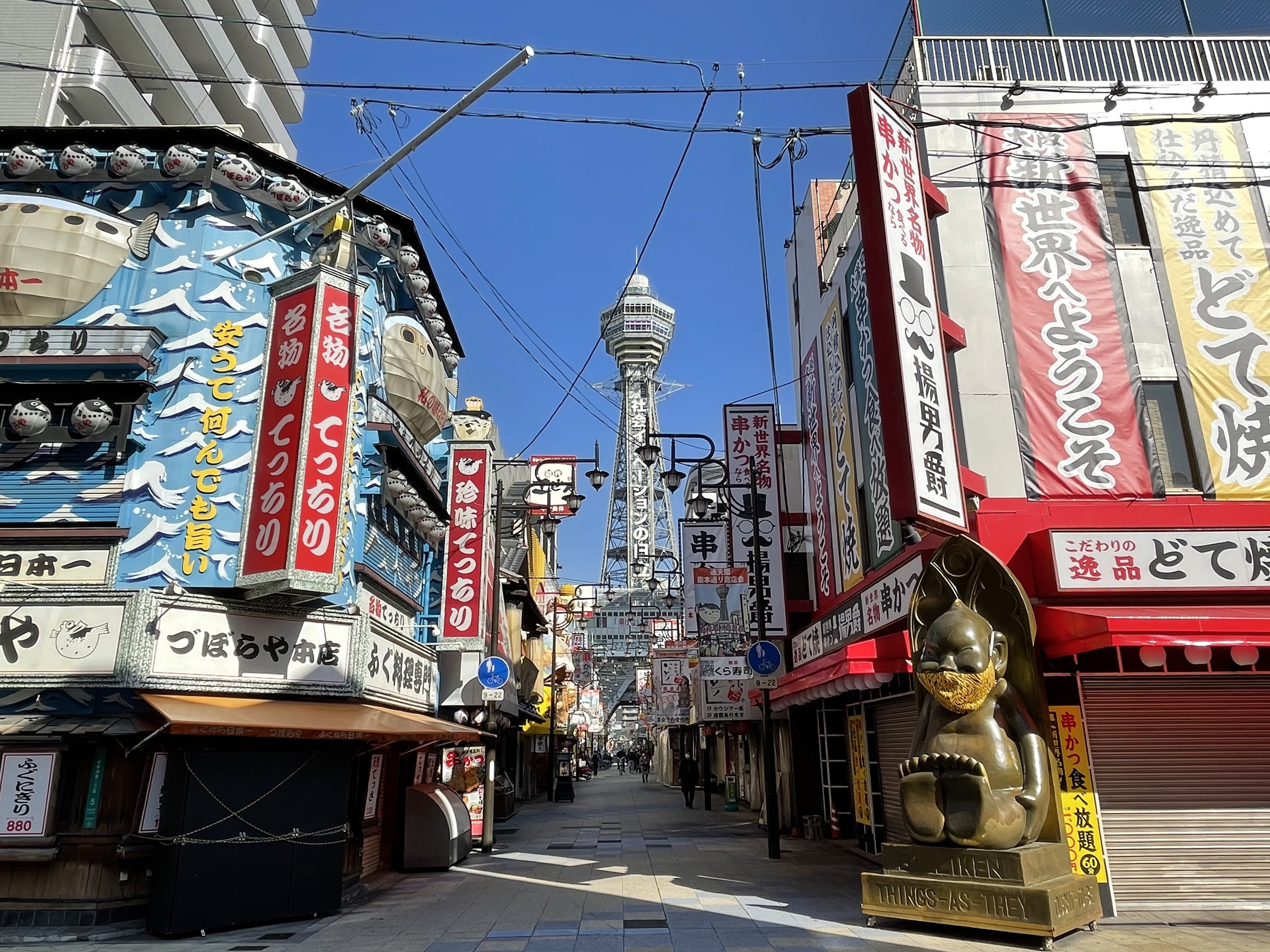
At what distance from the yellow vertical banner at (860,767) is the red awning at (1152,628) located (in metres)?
7.05

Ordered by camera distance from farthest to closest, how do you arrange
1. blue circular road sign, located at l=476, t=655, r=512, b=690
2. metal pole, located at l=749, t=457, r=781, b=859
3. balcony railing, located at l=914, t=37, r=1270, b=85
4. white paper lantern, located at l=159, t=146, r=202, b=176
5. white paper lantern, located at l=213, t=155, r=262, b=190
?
blue circular road sign, located at l=476, t=655, r=512, b=690, metal pole, located at l=749, t=457, r=781, b=859, balcony railing, located at l=914, t=37, r=1270, b=85, white paper lantern, located at l=213, t=155, r=262, b=190, white paper lantern, located at l=159, t=146, r=202, b=176

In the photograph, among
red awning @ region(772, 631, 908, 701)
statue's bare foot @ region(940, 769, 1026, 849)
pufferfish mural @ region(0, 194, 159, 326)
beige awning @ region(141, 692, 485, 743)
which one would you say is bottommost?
statue's bare foot @ region(940, 769, 1026, 849)

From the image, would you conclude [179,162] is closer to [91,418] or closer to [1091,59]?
[91,418]

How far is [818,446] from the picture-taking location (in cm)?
1845

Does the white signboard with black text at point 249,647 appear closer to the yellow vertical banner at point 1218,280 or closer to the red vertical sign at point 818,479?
the red vertical sign at point 818,479

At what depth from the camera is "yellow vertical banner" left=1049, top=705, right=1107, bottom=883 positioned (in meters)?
9.99

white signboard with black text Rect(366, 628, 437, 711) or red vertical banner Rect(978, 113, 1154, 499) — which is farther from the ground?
red vertical banner Rect(978, 113, 1154, 499)

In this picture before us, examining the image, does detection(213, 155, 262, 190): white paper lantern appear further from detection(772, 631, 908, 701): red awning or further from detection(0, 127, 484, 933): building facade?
detection(772, 631, 908, 701): red awning

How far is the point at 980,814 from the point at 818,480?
10.7 m

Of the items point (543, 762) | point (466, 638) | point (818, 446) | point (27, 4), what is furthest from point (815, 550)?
point (543, 762)

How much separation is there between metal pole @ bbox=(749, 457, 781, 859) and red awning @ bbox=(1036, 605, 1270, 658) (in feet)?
25.4

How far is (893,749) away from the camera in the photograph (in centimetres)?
1480

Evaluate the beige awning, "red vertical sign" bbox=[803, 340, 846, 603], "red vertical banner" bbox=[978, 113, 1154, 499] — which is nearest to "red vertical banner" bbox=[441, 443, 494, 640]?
the beige awning

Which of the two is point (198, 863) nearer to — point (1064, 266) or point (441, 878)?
point (441, 878)
